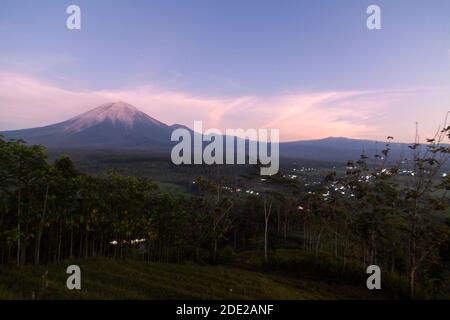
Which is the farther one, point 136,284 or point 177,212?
point 177,212

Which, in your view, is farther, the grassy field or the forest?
the forest

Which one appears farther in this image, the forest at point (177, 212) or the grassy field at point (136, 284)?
the forest at point (177, 212)
